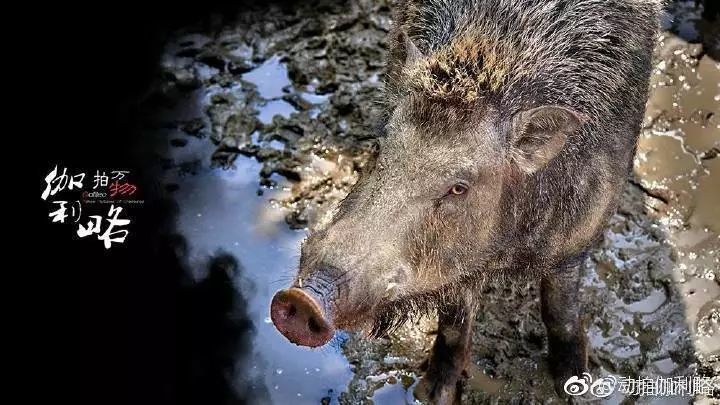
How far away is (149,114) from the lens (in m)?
6.10

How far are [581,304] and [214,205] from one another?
8.12 feet

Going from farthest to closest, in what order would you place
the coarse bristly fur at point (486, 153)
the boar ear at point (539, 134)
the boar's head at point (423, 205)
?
the boar ear at point (539, 134)
the coarse bristly fur at point (486, 153)
the boar's head at point (423, 205)

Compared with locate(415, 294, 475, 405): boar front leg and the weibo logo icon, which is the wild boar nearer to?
locate(415, 294, 475, 405): boar front leg

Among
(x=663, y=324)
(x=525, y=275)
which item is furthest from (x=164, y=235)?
(x=663, y=324)

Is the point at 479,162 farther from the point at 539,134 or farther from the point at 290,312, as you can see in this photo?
the point at 290,312

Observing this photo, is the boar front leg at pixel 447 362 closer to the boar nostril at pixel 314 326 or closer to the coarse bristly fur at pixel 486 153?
the coarse bristly fur at pixel 486 153

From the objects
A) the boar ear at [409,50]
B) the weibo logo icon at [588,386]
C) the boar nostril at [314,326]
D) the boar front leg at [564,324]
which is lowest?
the boar nostril at [314,326]

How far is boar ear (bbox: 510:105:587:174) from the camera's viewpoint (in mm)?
3255

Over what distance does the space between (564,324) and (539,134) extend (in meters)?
1.47

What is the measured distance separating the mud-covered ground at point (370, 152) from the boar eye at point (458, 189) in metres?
1.61

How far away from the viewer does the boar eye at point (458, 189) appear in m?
3.22

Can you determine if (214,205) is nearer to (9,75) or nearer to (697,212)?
(9,75)

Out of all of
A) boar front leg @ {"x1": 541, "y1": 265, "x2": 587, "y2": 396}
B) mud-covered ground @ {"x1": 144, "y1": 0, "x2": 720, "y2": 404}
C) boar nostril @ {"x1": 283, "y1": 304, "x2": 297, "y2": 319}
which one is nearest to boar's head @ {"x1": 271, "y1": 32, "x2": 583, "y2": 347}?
boar nostril @ {"x1": 283, "y1": 304, "x2": 297, "y2": 319}

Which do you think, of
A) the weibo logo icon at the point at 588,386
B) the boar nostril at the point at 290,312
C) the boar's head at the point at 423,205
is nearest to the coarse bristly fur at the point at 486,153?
the boar's head at the point at 423,205
